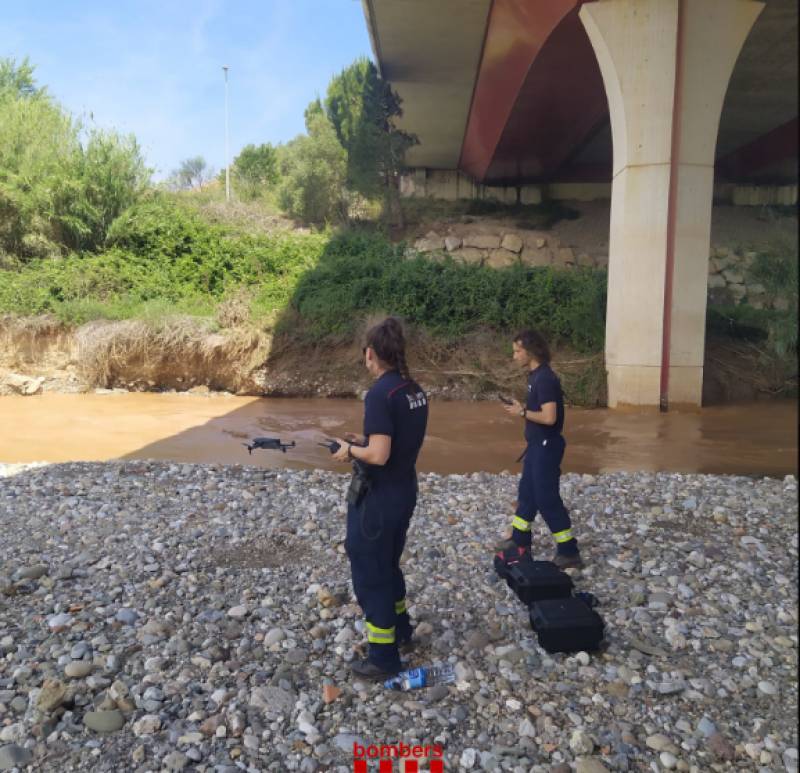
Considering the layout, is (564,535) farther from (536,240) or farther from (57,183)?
(536,240)

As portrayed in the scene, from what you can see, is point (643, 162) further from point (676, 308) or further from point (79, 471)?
point (79, 471)

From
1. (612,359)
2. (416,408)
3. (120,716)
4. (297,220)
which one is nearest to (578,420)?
(612,359)

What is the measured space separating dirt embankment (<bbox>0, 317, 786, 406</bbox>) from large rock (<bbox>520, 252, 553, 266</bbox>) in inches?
359

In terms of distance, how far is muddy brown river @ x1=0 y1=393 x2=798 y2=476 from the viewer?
30.9ft

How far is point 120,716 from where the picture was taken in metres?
→ 3.07

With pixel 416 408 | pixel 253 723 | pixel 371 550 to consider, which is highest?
pixel 416 408

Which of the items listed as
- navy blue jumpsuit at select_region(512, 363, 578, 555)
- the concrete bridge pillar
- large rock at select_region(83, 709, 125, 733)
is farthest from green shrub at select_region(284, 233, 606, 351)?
large rock at select_region(83, 709, 125, 733)

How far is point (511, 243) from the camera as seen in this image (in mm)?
25094

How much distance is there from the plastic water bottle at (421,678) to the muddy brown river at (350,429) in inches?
215

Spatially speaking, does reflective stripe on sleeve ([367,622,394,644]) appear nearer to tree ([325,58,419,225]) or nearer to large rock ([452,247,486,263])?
large rock ([452,247,486,263])

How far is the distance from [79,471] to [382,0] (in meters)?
13.4

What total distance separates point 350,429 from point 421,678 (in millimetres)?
8626

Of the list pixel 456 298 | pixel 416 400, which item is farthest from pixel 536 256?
pixel 416 400

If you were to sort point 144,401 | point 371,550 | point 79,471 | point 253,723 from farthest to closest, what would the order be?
point 144,401 < point 79,471 < point 371,550 < point 253,723
